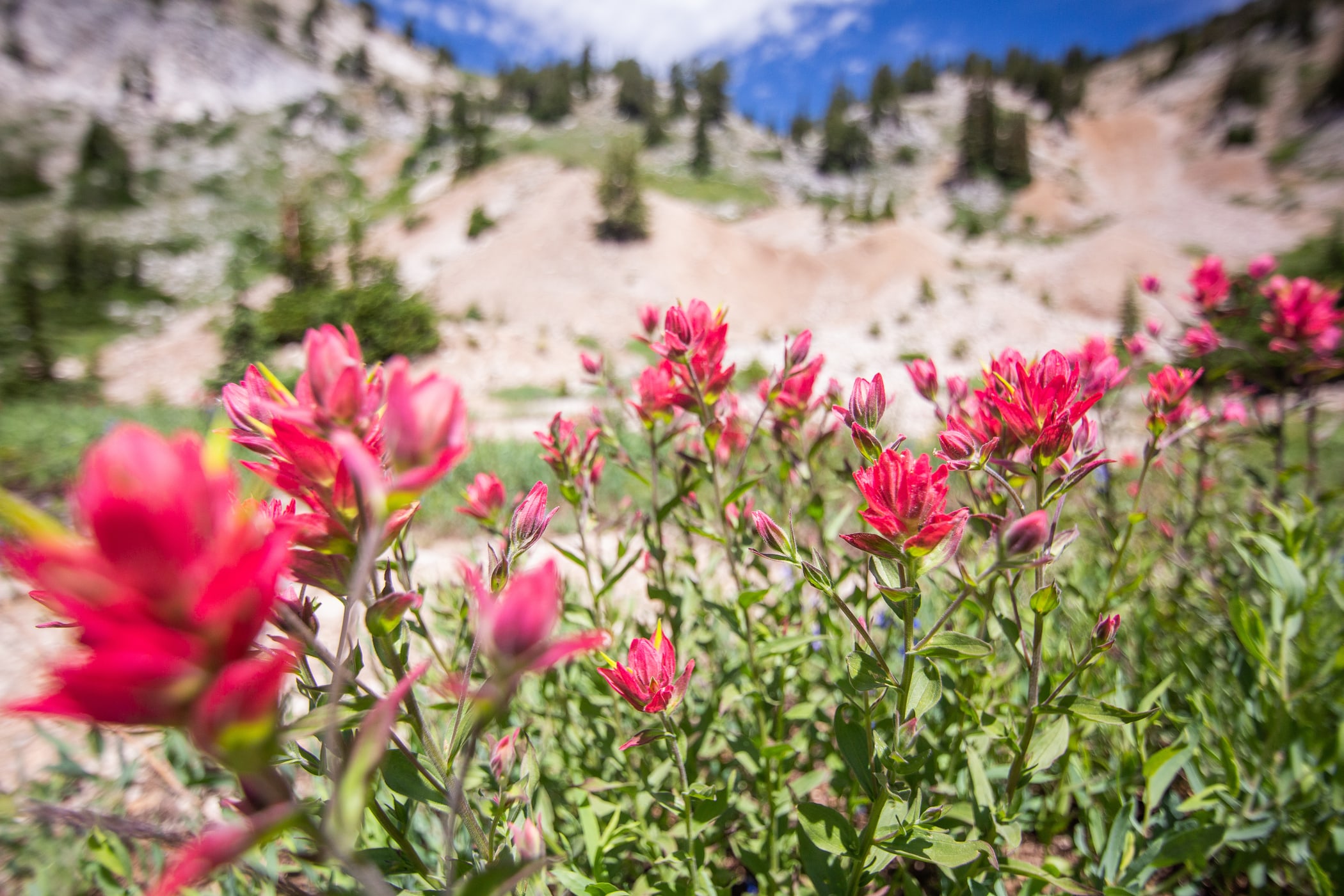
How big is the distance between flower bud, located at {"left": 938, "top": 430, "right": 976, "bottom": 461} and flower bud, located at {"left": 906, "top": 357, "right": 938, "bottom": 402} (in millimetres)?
309

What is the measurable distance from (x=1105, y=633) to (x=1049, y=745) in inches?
8.5

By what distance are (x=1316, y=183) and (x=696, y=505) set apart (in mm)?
32645

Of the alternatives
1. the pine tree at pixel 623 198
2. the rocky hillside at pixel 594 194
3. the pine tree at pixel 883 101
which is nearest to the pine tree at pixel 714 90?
the rocky hillside at pixel 594 194

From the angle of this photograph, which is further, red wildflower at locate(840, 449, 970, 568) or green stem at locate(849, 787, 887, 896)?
Answer: green stem at locate(849, 787, 887, 896)

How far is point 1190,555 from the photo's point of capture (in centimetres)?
217

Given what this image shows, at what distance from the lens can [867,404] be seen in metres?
0.93

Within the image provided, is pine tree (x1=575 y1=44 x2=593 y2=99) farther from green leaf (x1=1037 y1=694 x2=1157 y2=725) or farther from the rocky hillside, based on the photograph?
green leaf (x1=1037 y1=694 x2=1157 y2=725)

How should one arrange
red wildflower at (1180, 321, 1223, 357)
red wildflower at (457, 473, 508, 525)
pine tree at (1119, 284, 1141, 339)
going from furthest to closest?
pine tree at (1119, 284, 1141, 339)
red wildflower at (1180, 321, 1223, 357)
red wildflower at (457, 473, 508, 525)

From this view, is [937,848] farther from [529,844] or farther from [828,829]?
[529,844]

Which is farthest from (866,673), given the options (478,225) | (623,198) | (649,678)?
(478,225)

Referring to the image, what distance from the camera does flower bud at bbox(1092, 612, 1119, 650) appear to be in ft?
2.88

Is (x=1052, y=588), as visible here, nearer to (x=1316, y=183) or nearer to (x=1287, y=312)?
(x=1287, y=312)

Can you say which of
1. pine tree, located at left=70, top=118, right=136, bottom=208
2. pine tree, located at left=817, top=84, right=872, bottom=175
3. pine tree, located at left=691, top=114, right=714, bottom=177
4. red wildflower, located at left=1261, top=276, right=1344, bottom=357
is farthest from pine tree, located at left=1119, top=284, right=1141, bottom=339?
pine tree, located at left=70, top=118, right=136, bottom=208

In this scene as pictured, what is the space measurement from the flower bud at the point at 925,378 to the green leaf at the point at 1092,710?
1.82ft
